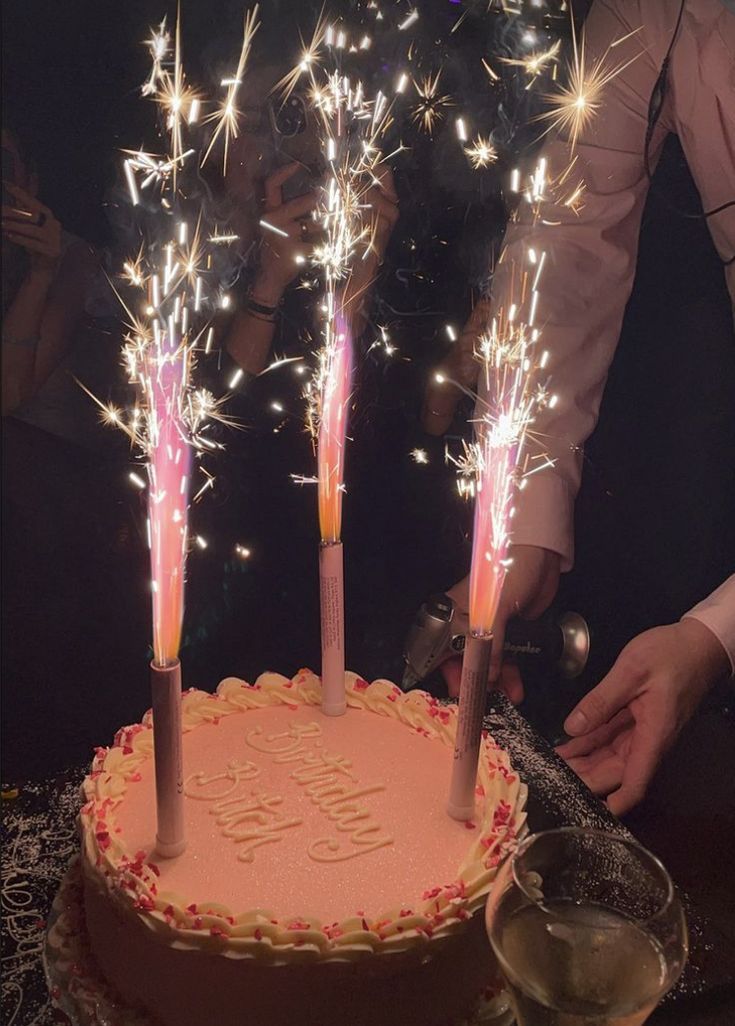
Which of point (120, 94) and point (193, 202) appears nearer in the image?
point (120, 94)

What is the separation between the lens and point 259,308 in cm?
179

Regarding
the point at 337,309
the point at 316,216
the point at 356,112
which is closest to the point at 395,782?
the point at 337,309

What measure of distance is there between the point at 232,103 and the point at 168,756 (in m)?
1.15

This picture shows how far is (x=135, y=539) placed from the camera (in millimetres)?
1888

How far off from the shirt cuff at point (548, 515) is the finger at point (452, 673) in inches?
15.2

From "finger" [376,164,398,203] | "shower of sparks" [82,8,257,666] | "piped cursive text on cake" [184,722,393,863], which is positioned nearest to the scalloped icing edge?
"piped cursive text on cake" [184,722,393,863]

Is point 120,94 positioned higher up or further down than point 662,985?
higher up

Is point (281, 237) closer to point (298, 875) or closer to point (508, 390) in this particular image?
point (508, 390)

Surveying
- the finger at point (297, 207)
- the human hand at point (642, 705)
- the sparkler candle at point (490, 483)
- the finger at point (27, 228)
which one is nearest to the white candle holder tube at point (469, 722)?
the sparkler candle at point (490, 483)

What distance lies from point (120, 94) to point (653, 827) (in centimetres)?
173

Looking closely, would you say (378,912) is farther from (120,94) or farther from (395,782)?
(120,94)

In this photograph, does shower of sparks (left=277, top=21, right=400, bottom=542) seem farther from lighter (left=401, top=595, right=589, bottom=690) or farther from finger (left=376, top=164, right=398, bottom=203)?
lighter (left=401, top=595, right=589, bottom=690)

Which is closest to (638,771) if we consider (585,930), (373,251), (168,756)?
(585,930)

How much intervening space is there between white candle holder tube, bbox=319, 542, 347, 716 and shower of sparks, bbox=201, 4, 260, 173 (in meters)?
0.75
